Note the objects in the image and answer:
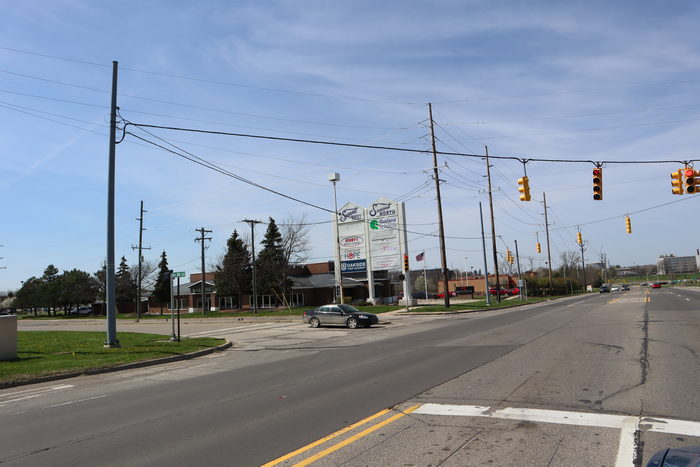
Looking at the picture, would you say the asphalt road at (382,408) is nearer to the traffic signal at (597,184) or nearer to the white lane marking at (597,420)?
the white lane marking at (597,420)

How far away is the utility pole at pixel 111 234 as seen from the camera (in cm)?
1708

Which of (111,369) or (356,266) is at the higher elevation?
(356,266)

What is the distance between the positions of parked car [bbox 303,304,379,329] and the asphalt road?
13395 mm

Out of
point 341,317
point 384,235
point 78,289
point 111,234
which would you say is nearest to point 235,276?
point 384,235

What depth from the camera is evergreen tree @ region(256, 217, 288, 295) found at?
60.2 m

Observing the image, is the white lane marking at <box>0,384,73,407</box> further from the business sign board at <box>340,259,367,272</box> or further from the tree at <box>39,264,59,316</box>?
the tree at <box>39,264,59,316</box>

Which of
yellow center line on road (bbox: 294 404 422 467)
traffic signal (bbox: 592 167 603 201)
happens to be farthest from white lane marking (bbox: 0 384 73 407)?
traffic signal (bbox: 592 167 603 201)

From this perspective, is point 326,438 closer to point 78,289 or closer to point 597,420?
point 597,420

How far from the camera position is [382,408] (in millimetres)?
7508

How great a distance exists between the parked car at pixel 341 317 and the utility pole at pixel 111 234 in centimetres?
1273

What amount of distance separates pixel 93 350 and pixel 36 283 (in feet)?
284

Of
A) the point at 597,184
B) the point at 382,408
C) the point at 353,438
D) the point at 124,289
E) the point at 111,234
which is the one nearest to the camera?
the point at 353,438

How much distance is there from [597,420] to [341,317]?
22.0 m

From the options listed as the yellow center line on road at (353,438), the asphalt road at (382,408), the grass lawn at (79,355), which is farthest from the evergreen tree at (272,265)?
the yellow center line on road at (353,438)
